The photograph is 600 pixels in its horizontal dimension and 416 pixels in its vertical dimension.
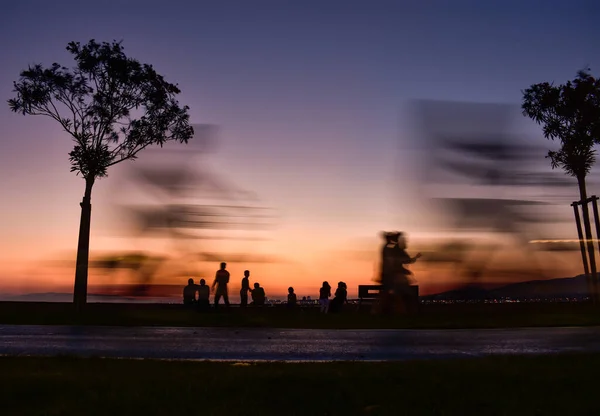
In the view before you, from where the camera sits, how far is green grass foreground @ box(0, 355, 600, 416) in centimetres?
579

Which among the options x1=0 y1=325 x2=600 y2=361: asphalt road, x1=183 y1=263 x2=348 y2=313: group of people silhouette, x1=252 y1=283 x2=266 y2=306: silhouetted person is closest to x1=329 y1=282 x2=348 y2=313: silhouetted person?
x1=183 y1=263 x2=348 y2=313: group of people silhouette

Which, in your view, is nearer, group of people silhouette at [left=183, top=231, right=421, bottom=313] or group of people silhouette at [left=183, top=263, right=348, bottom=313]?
group of people silhouette at [left=183, top=231, right=421, bottom=313]

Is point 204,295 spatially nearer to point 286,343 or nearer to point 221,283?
point 221,283

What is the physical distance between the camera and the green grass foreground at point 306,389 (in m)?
5.79

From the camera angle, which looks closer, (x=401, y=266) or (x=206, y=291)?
(x=401, y=266)

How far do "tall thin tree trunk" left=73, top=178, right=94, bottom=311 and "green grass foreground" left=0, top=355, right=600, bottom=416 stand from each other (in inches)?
683

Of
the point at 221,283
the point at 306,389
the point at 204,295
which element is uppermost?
the point at 221,283

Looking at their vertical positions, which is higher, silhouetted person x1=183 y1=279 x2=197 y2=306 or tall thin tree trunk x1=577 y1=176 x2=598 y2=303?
tall thin tree trunk x1=577 y1=176 x2=598 y2=303

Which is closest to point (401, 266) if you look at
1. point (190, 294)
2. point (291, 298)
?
point (291, 298)

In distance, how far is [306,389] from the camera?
6.35 metres

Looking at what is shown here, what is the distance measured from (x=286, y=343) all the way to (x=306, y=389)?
5080 mm

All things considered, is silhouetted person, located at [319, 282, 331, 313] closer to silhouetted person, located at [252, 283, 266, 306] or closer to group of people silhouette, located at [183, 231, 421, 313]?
group of people silhouette, located at [183, 231, 421, 313]

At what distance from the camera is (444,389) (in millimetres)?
6320

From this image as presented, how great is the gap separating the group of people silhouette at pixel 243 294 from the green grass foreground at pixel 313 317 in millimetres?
541
